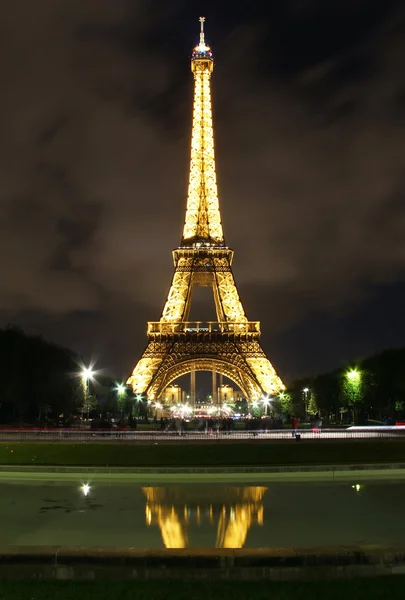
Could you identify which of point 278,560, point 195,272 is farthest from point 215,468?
point 195,272

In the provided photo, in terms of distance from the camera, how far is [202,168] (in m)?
81.4

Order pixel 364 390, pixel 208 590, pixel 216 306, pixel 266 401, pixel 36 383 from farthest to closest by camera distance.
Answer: pixel 216 306
pixel 266 401
pixel 364 390
pixel 36 383
pixel 208 590

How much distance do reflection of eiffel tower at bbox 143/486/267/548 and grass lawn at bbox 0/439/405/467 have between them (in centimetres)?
503

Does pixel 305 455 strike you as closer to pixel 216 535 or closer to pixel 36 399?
pixel 216 535

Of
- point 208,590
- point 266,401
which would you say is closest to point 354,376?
point 266,401

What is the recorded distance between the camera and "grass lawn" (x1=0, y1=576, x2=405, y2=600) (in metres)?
8.41

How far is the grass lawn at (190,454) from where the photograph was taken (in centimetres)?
2495

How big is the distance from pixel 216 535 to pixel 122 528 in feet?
6.41

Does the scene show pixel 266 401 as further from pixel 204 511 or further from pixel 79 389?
pixel 204 511

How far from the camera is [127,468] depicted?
23562 mm

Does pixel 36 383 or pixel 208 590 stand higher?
pixel 36 383

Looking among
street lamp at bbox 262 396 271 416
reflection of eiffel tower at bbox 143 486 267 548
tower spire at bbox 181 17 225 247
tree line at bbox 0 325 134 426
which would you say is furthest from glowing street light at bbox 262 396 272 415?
reflection of eiffel tower at bbox 143 486 267 548

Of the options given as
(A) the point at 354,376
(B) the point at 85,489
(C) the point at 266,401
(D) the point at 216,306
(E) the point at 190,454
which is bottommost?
(B) the point at 85,489

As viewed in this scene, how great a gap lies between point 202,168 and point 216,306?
16.6 m
